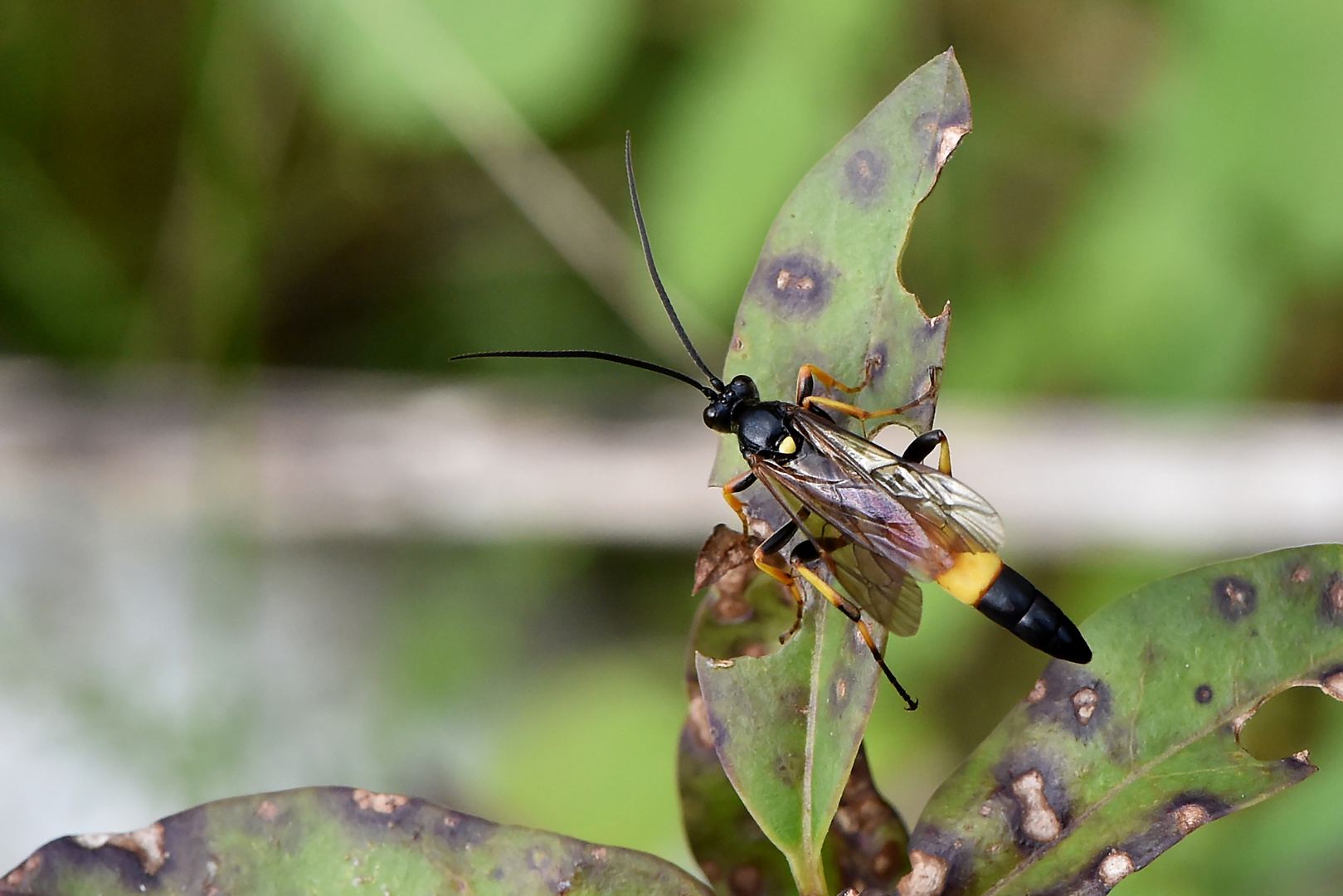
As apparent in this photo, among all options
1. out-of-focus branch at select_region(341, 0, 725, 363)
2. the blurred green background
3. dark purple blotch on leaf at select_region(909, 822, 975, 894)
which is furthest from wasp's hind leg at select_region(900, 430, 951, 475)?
out-of-focus branch at select_region(341, 0, 725, 363)

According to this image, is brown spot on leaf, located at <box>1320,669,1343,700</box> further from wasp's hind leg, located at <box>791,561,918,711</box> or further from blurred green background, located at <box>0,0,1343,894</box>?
blurred green background, located at <box>0,0,1343,894</box>

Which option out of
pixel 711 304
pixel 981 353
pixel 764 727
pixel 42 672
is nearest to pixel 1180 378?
pixel 981 353

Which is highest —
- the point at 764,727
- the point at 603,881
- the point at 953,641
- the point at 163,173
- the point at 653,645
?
the point at 163,173

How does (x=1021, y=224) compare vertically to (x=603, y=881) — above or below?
above

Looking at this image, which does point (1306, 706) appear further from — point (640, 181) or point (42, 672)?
point (42, 672)

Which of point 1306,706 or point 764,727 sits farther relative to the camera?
point 1306,706

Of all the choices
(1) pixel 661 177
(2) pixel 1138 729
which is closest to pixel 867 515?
(2) pixel 1138 729

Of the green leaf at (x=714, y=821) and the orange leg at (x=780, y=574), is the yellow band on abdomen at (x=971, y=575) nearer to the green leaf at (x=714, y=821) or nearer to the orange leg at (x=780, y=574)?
the orange leg at (x=780, y=574)

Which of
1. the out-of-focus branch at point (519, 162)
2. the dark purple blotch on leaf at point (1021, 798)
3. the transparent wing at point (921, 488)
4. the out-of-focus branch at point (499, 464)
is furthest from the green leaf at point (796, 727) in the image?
the out-of-focus branch at point (519, 162)
